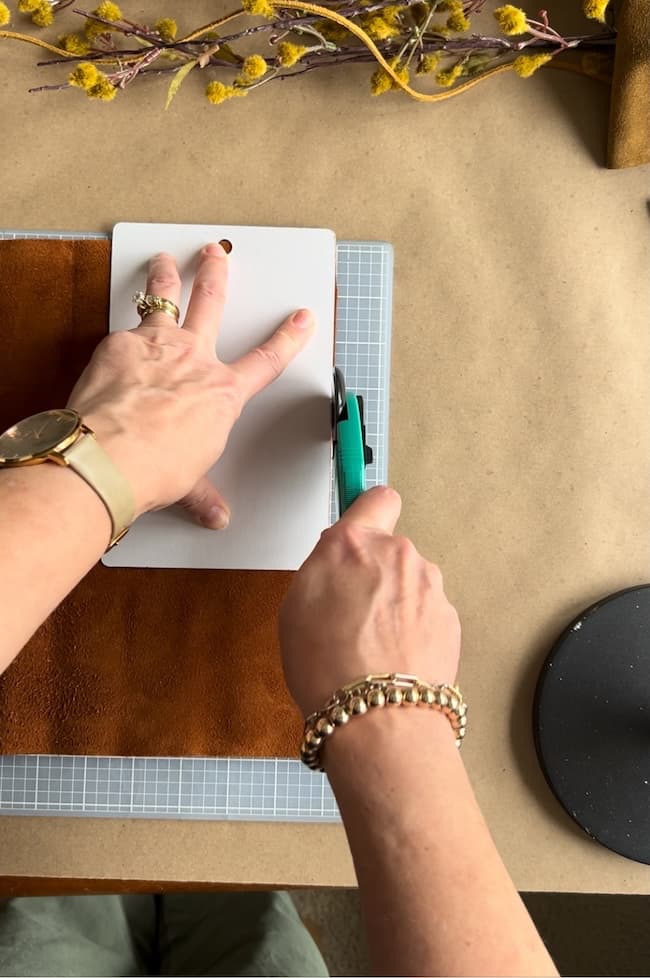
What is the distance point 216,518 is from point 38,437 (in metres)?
0.19

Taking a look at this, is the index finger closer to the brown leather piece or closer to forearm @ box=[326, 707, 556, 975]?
the brown leather piece

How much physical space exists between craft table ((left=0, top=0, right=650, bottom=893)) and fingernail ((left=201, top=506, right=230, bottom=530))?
15 cm

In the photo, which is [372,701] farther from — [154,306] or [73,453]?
[154,306]

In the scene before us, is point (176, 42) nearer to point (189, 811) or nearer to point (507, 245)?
point (507, 245)

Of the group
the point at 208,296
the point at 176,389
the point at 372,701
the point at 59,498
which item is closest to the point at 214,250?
the point at 208,296

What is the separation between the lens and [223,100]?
0.73 metres

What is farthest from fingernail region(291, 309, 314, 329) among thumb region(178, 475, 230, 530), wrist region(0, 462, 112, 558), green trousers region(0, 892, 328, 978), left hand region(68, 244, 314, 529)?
green trousers region(0, 892, 328, 978)

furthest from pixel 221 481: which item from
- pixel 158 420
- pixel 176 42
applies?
pixel 176 42

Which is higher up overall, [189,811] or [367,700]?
[367,700]

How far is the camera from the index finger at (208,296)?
26.3 inches

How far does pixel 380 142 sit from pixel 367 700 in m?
0.52

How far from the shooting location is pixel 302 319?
0.70 metres

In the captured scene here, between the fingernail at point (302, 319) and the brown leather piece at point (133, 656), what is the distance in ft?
0.59

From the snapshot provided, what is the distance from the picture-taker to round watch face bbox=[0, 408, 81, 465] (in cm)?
52
